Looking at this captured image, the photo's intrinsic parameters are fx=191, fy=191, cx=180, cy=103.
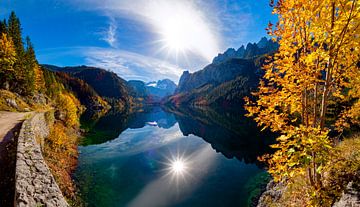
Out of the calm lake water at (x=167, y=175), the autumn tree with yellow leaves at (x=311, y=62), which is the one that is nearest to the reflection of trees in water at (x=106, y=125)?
the calm lake water at (x=167, y=175)

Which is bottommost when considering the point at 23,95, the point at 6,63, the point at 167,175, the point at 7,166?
the point at 167,175

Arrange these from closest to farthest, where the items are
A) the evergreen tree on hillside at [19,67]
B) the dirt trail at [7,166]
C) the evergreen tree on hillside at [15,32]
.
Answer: the dirt trail at [7,166]
the evergreen tree on hillside at [19,67]
the evergreen tree on hillside at [15,32]

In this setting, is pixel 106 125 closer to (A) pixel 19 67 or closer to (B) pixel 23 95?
(B) pixel 23 95

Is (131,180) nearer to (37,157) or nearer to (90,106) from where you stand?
(37,157)

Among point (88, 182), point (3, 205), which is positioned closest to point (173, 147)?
point (88, 182)

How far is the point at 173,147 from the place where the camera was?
150ft

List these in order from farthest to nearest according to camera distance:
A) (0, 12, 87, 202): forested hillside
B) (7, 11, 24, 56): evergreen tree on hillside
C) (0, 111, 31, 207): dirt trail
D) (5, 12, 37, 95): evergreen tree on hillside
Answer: (7, 11, 24, 56): evergreen tree on hillside < (5, 12, 37, 95): evergreen tree on hillside < (0, 12, 87, 202): forested hillside < (0, 111, 31, 207): dirt trail

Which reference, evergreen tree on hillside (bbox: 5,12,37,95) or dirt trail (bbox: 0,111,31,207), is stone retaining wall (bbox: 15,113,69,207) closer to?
dirt trail (bbox: 0,111,31,207)

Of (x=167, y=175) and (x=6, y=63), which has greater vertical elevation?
(x=6, y=63)

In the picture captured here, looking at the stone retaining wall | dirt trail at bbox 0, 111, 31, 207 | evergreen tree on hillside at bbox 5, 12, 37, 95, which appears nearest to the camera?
the stone retaining wall

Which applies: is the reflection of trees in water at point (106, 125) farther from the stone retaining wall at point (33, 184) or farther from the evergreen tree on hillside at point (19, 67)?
the stone retaining wall at point (33, 184)

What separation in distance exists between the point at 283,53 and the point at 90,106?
202371 mm

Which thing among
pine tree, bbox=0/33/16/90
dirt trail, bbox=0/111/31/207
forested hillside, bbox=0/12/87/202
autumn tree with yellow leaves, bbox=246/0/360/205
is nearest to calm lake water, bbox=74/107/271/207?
forested hillside, bbox=0/12/87/202

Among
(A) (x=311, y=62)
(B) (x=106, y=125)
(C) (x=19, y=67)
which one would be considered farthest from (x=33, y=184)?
(B) (x=106, y=125)
